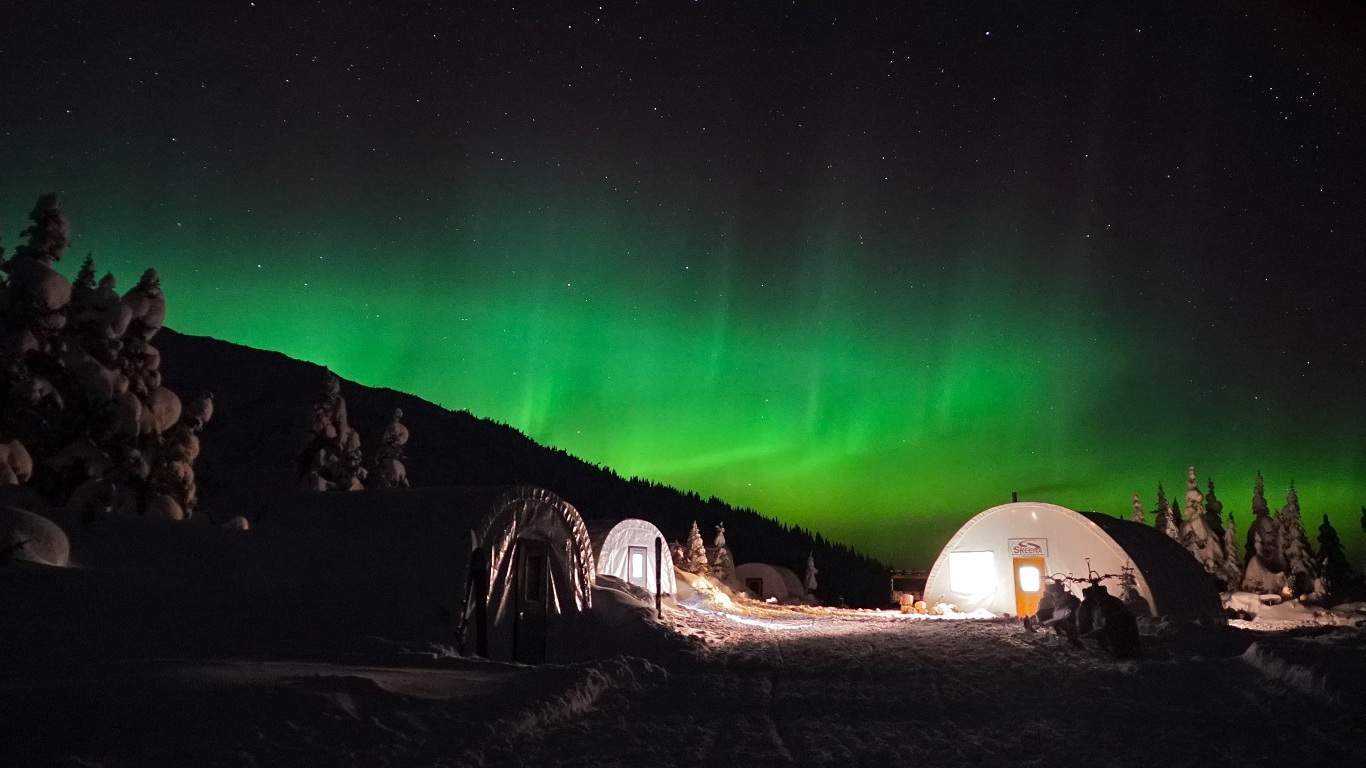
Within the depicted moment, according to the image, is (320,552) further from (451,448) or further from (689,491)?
(689,491)

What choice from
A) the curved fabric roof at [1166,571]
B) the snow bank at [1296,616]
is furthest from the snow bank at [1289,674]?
the snow bank at [1296,616]

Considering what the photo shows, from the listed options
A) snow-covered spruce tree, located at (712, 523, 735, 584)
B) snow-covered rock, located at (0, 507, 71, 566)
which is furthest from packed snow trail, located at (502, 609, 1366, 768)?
snow-covered spruce tree, located at (712, 523, 735, 584)

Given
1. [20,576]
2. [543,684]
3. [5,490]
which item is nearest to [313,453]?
[5,490]

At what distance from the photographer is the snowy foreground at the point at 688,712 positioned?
5809mm

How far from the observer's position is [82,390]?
18938 millimetres

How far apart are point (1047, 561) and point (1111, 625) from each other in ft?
44.5

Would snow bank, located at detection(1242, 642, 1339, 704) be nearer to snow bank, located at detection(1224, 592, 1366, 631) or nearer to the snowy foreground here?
the snowy foreground

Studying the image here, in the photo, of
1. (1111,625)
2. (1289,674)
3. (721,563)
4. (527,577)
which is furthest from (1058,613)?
(721,563)

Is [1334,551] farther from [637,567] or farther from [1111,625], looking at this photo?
[1111,625]

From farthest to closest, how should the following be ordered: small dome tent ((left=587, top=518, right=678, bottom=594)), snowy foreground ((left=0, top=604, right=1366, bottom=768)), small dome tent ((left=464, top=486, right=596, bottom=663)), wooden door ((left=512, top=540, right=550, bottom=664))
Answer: small dome tent ((left=587, top=518, right=678, bottom=594)), wooden door ((left=512, top=540, right=550, bottom=664)), small dome tent ((left=464, top=486, right=596, bottom=663)), snowy foreground ((left=0, top=604, right=1366, bottom=768))

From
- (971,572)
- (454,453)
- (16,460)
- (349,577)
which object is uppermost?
(454,453)

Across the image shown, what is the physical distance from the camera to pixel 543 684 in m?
8.81

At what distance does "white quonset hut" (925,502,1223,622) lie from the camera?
23609 mm

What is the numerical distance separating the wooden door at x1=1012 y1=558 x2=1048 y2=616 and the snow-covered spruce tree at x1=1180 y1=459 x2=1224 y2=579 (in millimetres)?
32137
